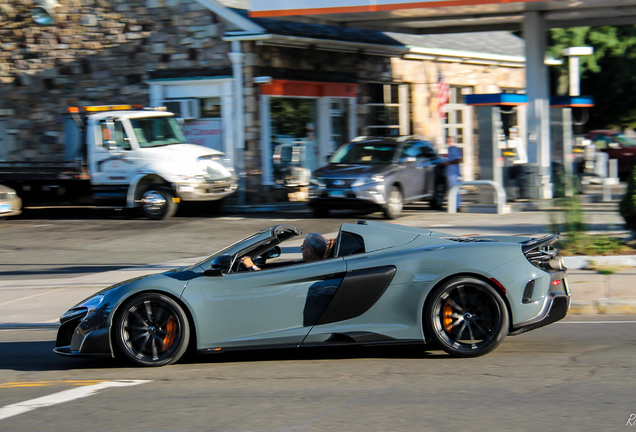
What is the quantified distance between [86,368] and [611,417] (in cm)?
435

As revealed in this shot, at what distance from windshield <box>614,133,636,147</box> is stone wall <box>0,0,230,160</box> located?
47.4 feet

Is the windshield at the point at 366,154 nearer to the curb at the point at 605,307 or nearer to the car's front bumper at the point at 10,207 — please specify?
the car's front bumper at the point at 10,207

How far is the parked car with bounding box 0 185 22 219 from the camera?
61.9ft

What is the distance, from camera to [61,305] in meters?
10.1

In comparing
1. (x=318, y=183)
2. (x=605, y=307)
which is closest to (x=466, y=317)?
(x=605, y=307)

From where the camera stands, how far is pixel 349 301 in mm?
6621

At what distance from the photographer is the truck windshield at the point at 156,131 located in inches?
747

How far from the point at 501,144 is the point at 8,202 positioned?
11.3 metres

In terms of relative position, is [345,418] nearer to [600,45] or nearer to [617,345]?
[617,345]

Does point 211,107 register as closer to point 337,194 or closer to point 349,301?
point 337,194

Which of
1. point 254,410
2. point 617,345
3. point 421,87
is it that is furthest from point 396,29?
point 254,410

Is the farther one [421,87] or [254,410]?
[421,87]

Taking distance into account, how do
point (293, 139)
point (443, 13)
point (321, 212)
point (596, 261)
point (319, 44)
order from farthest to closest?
point (293, 139) → point (319, 44) → point (443, 13) → point (321, 212) → point (596, 261)

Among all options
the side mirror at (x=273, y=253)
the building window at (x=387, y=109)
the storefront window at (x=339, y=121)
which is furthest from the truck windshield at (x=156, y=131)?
the side mirror at (x=273, y=253)
